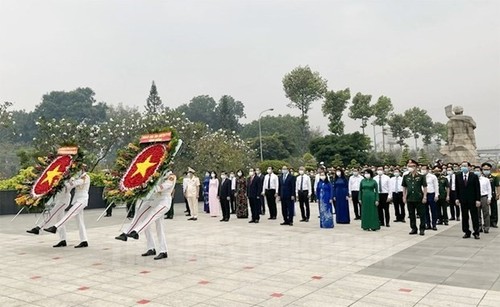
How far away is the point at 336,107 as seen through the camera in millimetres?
43438

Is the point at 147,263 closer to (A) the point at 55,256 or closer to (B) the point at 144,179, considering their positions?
(B) the point at 144,179

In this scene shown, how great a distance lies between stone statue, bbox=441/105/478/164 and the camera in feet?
84.5

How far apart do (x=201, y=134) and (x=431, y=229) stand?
2249 centimetres

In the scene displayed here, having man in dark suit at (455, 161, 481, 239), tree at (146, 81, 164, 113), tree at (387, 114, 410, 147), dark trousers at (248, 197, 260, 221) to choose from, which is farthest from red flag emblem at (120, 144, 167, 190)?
tree at (146, 81, 164, 113)

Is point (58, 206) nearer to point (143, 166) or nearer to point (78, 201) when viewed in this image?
point (78, 201)

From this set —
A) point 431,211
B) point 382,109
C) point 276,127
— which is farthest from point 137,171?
point 276,127

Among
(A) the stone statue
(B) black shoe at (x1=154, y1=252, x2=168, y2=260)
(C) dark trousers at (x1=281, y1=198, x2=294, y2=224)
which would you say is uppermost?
(A) the stone statue

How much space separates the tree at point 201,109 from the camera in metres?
93.0

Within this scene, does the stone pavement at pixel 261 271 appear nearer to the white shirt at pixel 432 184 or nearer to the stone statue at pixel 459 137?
the white shirt at pixel 432 184

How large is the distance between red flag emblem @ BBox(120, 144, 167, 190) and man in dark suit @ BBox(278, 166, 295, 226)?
551cm

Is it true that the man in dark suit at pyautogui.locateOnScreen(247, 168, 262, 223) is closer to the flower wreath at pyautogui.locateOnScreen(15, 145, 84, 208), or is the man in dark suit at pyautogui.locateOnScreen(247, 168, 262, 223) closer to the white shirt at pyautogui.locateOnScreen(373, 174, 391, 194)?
the white shirt at pyautogui.locateOnScreen(373, 174, 391, 194)

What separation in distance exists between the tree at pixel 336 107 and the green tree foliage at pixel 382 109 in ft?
17.2

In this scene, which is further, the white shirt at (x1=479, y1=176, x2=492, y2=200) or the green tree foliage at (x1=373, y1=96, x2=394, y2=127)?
the green tree foliage at (x1=373, y1=96, x2=394, y2=127)

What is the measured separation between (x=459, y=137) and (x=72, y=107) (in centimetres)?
7930
